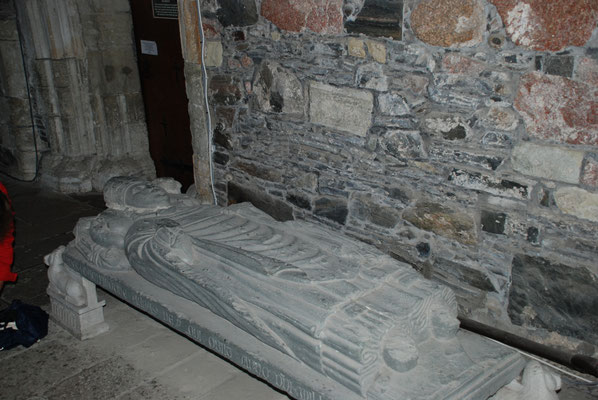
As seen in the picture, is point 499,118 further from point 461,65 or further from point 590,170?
point 590,170

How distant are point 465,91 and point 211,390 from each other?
2082mm

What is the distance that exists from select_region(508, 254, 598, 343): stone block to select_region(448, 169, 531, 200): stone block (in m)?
0.34

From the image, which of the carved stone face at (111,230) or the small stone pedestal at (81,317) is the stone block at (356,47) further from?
the small stone pedestal at (81,317)

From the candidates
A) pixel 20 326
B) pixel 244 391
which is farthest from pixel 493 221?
pixel 20 326

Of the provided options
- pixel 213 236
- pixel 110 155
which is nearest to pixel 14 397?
pixel 213 236

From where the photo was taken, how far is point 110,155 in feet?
19.3

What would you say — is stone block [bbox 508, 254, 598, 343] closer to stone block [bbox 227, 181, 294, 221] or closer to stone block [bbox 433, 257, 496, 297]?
stone block [bbox 433, 257, 496, 297]

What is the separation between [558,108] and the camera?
2553mm

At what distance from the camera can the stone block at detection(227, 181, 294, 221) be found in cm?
407

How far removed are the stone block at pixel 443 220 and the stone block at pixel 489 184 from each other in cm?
17

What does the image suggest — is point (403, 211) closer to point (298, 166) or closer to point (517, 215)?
point (517, 215)

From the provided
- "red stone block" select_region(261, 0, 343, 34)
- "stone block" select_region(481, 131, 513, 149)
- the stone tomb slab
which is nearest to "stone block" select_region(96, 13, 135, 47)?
"red stone block" select_region(261, 0, 343, 34)

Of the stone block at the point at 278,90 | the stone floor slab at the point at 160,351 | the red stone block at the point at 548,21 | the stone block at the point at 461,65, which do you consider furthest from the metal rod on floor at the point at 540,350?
the stone block at the point at 278,90

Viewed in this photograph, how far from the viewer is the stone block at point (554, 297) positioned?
2.64 m
